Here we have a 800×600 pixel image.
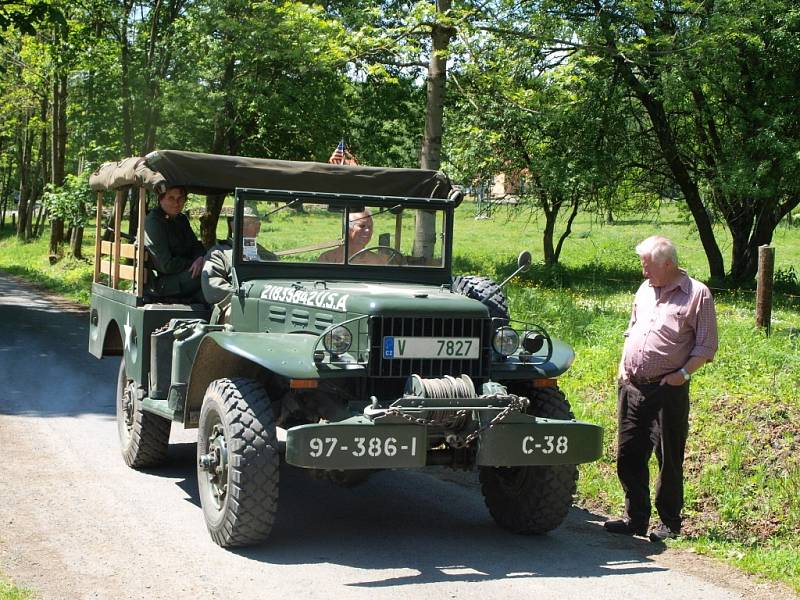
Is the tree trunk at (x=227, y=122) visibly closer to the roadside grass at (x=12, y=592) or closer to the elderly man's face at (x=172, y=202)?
the elderly man's face at (x=172, y=202)

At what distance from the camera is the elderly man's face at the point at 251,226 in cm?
703

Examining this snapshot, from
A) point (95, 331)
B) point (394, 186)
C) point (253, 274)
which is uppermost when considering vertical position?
point (394, 186)

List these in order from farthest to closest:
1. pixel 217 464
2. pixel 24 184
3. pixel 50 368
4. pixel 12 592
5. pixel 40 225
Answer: pixel 40 225, pixel 24 184, pixel 50 368, pixel 217 464, pixel 12 592

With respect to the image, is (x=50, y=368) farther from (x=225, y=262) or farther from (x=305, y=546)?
(x=305, y=546)

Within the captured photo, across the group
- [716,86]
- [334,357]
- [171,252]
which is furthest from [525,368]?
[716,86]

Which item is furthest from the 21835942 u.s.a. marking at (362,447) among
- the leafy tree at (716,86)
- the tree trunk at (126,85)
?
the tree trunk at (126,85)

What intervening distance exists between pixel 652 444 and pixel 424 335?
64.6 inches

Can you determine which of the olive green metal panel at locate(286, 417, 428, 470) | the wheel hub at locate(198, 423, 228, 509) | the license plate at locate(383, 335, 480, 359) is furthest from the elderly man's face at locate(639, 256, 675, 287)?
the wheel hub at locate(198, 423, 228, 509)

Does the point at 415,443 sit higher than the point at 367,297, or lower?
lower

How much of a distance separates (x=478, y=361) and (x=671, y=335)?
1.13 meters

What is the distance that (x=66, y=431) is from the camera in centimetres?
870

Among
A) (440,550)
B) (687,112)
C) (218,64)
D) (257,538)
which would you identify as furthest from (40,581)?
(218,64)

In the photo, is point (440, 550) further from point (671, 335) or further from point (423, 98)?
point (423, 98)

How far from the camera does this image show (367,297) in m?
5.93
